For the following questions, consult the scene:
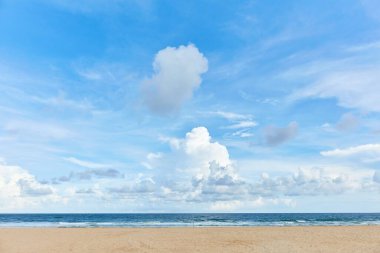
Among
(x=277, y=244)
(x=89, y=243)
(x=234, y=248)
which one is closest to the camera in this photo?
(x=234, y=248)

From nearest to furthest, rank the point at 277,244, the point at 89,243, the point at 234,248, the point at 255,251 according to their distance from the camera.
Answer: the point at 255,251
the point at 234,248
the point at 277,244
the point at 89,243

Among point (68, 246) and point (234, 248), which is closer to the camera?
point (234, 248)

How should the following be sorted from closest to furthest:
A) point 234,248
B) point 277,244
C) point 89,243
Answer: point 234,248
point 277,244
point 89,243

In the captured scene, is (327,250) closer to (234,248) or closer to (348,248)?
(348,248)

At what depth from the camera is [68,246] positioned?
22.6 m

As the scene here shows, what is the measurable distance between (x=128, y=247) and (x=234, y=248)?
20.3 feet

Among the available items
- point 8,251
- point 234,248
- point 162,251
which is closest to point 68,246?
point 8,251

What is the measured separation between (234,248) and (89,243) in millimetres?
9463

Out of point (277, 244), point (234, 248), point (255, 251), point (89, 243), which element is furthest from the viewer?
point (89, 243)

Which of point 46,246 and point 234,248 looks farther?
point 46,246

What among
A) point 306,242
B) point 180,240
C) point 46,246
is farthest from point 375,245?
point 46,246

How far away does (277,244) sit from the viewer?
22.1m

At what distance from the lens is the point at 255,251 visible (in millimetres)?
19359

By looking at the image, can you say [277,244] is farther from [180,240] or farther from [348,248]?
[180,240]
